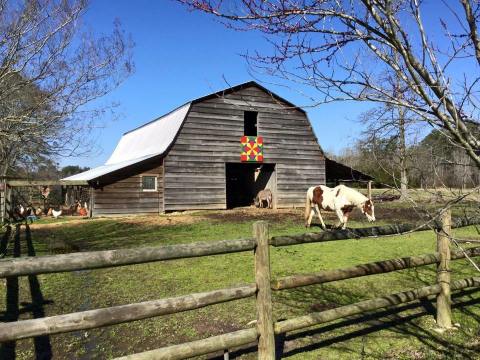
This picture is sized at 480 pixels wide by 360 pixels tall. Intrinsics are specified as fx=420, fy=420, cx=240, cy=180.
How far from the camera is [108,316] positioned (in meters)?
3.04

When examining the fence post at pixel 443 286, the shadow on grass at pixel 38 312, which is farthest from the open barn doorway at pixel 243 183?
the fence post at pixel 443 286

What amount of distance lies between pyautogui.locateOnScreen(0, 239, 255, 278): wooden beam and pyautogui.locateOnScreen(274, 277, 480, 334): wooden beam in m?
0.84

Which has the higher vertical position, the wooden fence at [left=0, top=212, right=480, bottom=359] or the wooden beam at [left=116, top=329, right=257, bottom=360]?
the wooden fence at [left=0, top=212, right=480, bottom=359]

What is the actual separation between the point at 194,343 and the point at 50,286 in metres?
4.97

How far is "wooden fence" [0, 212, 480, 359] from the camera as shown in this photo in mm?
2875

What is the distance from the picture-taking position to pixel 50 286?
24.0 feet

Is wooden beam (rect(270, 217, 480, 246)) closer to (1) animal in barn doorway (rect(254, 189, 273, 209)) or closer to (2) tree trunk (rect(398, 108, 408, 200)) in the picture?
(2) tree trunk (rect(398, 108, 408, 200))

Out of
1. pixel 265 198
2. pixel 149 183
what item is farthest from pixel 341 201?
pixel 265 198

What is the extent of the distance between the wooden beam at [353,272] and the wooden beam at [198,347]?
510 millimetres

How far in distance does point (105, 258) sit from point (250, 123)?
23.6 meters

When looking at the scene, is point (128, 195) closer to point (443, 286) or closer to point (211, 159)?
point (211, 159)

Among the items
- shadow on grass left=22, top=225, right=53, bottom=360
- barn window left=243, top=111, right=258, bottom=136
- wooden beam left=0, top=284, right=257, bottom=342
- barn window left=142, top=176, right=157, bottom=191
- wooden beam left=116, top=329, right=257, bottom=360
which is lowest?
shadow on grass left=22, top=225, right=53, bottom=360

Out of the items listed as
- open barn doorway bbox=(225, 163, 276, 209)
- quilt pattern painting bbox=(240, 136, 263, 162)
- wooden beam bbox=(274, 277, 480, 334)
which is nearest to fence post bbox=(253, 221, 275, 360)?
wooden beam bbox=(274, 277, 480, 334)

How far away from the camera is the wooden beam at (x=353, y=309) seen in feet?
12.5
